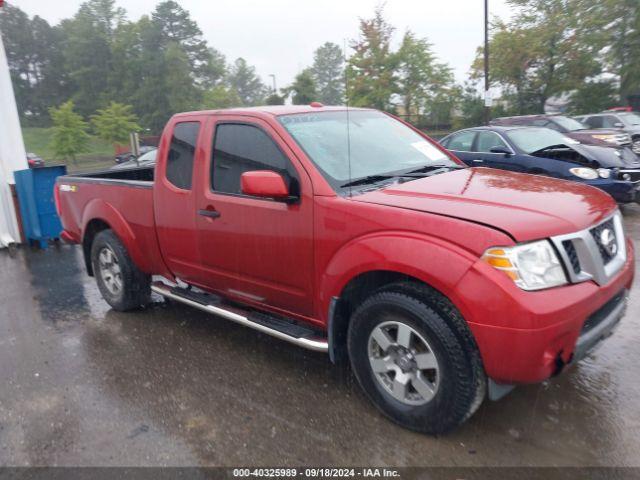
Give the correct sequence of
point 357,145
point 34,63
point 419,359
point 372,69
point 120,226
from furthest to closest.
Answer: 1. point 34,63
2. point 372,69
3. point 120,226
4. point 357,145
5. point 419,359

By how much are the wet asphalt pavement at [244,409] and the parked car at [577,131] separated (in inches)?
373

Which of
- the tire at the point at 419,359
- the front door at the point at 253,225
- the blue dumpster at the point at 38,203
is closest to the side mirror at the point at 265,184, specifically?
the front door at the point at 253,225

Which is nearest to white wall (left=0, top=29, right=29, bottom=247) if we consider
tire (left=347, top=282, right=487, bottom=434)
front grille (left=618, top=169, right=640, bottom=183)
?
tire (left=347, top=282, right=487, bottom=434)

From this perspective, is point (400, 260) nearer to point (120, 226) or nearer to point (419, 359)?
point (419, 359)

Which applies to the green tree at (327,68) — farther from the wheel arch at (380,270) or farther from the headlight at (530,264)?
the headlight at (530,264)

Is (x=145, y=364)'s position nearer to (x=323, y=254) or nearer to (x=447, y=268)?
(x=323, y=254)

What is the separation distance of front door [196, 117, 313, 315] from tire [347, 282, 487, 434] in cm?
54

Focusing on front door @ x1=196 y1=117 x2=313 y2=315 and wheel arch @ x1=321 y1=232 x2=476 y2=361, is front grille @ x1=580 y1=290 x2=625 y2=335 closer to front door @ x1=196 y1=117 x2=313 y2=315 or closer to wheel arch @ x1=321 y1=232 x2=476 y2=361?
wheel arch @ x1=321 y1=232 x2=476 y2=361

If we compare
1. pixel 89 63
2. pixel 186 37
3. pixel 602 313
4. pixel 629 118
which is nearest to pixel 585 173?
pixel 602 313

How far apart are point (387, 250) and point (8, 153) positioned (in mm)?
8047

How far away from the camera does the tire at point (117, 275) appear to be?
16.1 ft

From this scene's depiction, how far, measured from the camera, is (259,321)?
3.60 m

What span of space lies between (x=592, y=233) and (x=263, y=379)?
2.29 m

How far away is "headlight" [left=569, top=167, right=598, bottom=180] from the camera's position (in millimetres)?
7902
